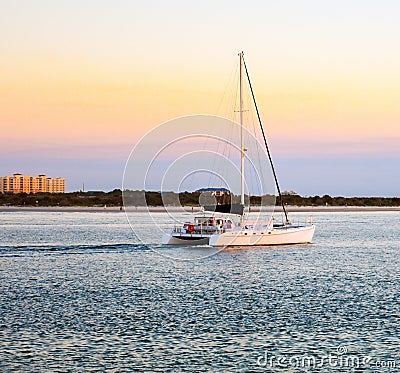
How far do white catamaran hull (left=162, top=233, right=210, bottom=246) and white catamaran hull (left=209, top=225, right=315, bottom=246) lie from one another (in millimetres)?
1186

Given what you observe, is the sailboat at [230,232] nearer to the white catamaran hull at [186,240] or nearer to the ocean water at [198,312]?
the white catamaran hull at [186,240]

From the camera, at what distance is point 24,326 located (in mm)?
27109

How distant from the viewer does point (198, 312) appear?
30.8m

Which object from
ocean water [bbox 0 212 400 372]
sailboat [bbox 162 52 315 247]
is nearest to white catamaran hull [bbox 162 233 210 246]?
sailboat [bbox 162 52 315 247]

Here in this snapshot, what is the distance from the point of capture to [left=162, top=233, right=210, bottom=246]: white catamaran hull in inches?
2325

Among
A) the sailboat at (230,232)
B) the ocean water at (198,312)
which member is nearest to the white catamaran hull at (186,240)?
the sailboat at (230,232)

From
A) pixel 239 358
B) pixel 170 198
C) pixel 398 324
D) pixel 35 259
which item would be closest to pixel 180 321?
pixel 239 358

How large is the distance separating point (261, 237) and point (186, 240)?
19.0 ft

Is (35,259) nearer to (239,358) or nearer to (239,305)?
(239,305)

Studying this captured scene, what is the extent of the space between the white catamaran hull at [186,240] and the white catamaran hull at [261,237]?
46.7 inches

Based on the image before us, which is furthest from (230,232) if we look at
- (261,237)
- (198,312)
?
(198,312)

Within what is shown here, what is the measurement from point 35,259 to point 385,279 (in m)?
23.5

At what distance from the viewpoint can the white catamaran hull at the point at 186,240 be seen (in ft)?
194

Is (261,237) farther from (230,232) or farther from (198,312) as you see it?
(198,312)
